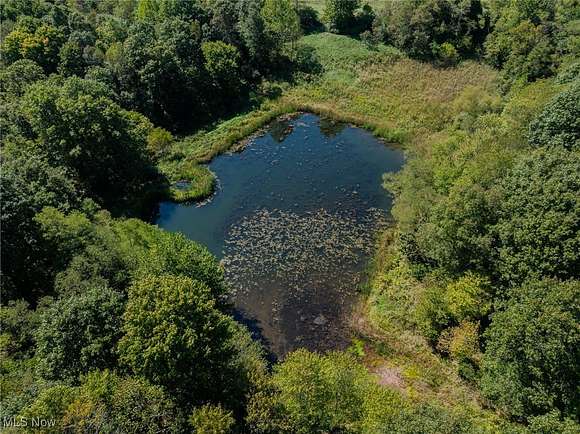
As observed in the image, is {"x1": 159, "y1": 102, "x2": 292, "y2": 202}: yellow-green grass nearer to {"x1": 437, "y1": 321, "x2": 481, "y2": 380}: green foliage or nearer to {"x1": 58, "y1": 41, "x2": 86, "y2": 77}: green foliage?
{"x1": 58, "y1": 41, "x2": 86, "y2": 77}: green foliage

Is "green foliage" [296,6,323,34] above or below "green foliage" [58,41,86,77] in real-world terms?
above

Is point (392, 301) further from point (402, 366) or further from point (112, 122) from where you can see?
point (112, 122)

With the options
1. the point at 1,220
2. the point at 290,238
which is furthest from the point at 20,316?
the point at 290,238

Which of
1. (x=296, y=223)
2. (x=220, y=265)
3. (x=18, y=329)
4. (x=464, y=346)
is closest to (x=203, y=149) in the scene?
(x=296, y=223)

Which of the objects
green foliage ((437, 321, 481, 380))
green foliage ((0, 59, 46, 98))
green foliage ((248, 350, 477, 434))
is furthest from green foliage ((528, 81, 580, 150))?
green foliage ((0, 59, 46, 98))

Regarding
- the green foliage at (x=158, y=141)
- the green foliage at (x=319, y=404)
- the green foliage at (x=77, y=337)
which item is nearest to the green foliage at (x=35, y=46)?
the green foliage at (x=158, y=141)

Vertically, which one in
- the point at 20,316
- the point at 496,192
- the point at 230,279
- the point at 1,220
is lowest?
the point at 230,279
